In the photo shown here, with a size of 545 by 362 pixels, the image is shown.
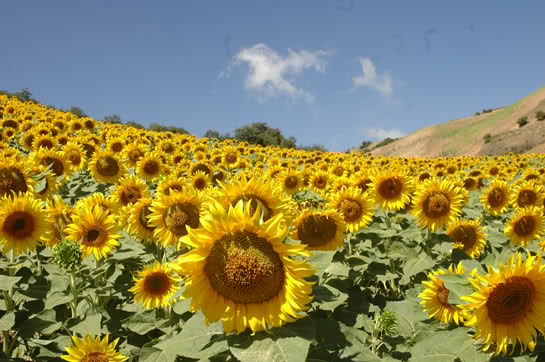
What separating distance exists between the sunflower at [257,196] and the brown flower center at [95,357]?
1.74 m

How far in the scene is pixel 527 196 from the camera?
7.54m

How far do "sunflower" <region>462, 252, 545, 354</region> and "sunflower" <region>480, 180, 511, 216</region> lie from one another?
19.7 feet

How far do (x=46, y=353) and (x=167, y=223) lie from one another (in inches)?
68.0

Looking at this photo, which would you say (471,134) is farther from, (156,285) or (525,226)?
(156,285)

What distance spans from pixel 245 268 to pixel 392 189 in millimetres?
4632

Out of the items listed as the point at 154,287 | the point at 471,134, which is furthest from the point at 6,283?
the point at 471,134

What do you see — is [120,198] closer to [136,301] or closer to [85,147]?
[136,301]

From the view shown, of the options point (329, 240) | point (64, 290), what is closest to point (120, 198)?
point (64, 290)

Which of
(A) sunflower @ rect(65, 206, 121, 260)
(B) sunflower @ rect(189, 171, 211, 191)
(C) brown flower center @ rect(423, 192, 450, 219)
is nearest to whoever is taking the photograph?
(A) sunflower @ rect(65, 206, 121, 260)

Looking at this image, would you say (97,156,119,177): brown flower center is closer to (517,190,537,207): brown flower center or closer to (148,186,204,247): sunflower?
(148,186,204,247): sunflower

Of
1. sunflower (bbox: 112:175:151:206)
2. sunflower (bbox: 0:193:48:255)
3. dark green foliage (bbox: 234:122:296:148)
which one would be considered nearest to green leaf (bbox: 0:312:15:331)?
sunflower (bbox: 0:193:48:255)

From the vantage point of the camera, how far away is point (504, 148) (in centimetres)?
5250

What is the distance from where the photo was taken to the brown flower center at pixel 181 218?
13.4 ft

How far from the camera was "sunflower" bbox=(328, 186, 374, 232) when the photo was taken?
530cm
